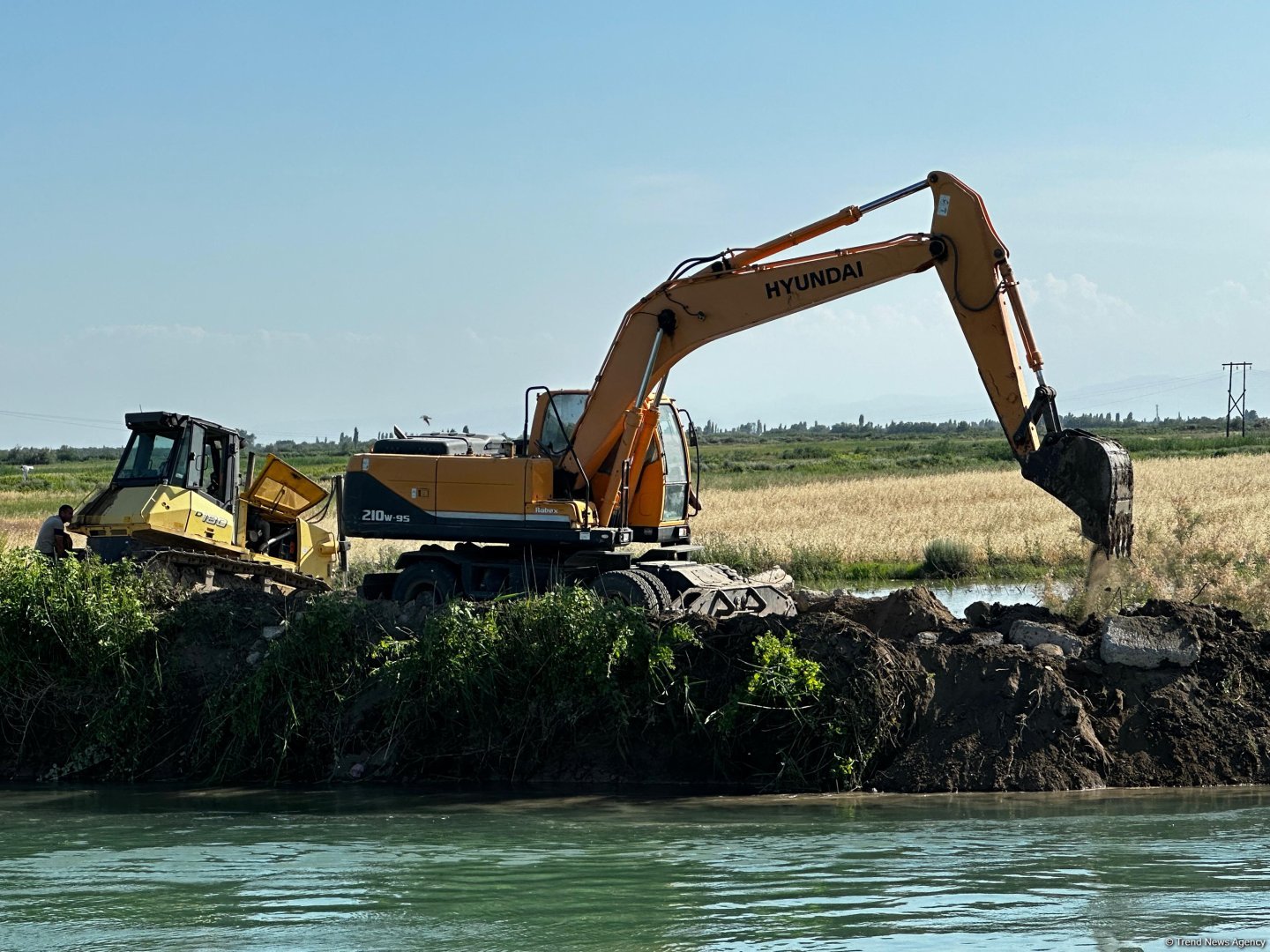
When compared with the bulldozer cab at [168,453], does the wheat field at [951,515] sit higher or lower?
lower

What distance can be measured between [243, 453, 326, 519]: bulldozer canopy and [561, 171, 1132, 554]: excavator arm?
5.83m

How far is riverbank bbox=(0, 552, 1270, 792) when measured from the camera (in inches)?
485

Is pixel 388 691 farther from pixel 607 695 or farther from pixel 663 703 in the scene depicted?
pixel 663 703

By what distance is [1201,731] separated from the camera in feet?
40.7

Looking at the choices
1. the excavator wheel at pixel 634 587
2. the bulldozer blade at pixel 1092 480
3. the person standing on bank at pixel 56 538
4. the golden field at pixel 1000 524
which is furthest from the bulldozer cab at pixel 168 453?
the bulldozer blade at pixel 1092 480

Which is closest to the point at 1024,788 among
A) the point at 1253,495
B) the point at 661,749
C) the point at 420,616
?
the point at 661,749

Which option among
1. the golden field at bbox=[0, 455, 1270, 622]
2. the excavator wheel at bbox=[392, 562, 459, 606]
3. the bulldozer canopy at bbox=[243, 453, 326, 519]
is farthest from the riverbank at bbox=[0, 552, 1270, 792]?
the bulldozer canopy at bbox=[243, 453, 326, 519]

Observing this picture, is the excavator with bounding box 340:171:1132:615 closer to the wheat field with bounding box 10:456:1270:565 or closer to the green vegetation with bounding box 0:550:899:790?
the green vegetation with bounding box 0:550:899:790

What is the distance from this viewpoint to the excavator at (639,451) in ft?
48.8

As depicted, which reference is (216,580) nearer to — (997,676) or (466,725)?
(466,725)

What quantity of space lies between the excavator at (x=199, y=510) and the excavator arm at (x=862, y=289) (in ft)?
16.6

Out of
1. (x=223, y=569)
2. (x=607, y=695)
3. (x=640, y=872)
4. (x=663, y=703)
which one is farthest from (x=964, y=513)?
(x=640, y=872)

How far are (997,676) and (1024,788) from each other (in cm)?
105

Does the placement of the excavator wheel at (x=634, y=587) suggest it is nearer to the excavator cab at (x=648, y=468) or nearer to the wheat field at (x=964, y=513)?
the excavator cab at (x=648, y=468)
